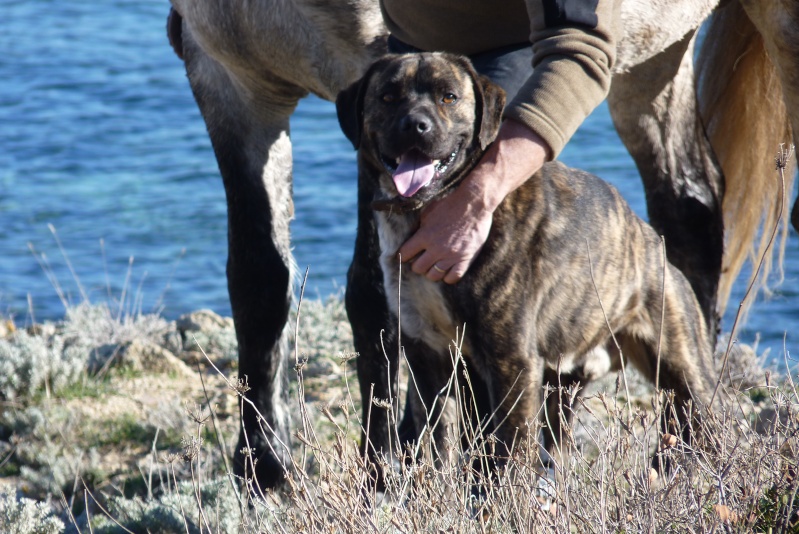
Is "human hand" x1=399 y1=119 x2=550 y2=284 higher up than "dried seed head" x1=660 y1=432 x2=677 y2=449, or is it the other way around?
"human hand" x1=399 y1=119 x2=550 y2=284

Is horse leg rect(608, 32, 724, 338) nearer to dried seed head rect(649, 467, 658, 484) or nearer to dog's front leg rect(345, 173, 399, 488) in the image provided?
dog's front leg rect(345, 173, 399, 488)

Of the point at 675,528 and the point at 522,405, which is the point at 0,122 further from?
the point at 675,528

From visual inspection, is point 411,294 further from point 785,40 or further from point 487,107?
point 785,40

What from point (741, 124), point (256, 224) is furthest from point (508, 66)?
point (741, 124)

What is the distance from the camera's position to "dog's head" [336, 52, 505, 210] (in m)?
3.30

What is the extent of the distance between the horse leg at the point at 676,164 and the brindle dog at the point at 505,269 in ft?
3.18

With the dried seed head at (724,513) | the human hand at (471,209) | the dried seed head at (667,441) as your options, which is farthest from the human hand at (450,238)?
the dried seed head at (724,513)

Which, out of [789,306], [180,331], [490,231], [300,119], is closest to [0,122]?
[300,119]

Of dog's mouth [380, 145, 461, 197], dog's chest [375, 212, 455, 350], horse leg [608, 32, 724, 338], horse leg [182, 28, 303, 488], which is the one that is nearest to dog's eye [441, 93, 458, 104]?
dog's mouth [380, 145, 461, 197]

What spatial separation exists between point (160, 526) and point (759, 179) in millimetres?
2901

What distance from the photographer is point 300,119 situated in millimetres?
13438

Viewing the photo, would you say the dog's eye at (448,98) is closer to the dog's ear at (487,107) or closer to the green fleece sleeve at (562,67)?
the dog's ear at (487,107)

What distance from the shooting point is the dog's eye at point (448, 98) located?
336 cm

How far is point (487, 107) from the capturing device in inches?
132
